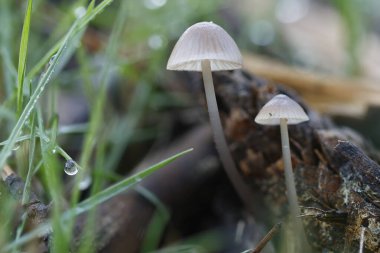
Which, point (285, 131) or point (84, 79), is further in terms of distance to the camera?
point (84, 79)

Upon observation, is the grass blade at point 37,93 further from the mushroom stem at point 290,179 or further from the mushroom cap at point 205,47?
the mushroom stem at point 290,179

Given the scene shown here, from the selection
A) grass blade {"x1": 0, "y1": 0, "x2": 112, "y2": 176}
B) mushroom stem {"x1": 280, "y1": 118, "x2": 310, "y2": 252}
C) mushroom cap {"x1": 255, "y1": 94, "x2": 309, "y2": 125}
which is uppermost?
grass blade {"x1": 0, "y1": 0, "x2": 112, "y2": 176}

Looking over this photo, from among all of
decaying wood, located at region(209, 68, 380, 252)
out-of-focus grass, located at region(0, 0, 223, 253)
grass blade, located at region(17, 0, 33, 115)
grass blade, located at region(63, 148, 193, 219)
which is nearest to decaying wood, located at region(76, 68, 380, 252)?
decaying wood, located at region(209, 68, 380, 252)

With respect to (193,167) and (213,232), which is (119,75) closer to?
(193,167)

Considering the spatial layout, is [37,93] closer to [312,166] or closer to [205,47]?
[205,47]

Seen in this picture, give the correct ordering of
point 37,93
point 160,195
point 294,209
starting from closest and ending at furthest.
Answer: point 37,93, point 294,209, point 160,195

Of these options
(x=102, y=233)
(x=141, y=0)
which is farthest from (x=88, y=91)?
(x=141, y=0)

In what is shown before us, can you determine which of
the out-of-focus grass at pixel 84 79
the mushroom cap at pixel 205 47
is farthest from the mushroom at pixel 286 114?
the out-of-focus grass at pixel 84 79

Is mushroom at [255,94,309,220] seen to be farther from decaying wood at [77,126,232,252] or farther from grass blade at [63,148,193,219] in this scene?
decaying wood at [77,126,232,252]

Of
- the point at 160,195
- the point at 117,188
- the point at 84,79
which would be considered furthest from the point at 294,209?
the point at 84,79
